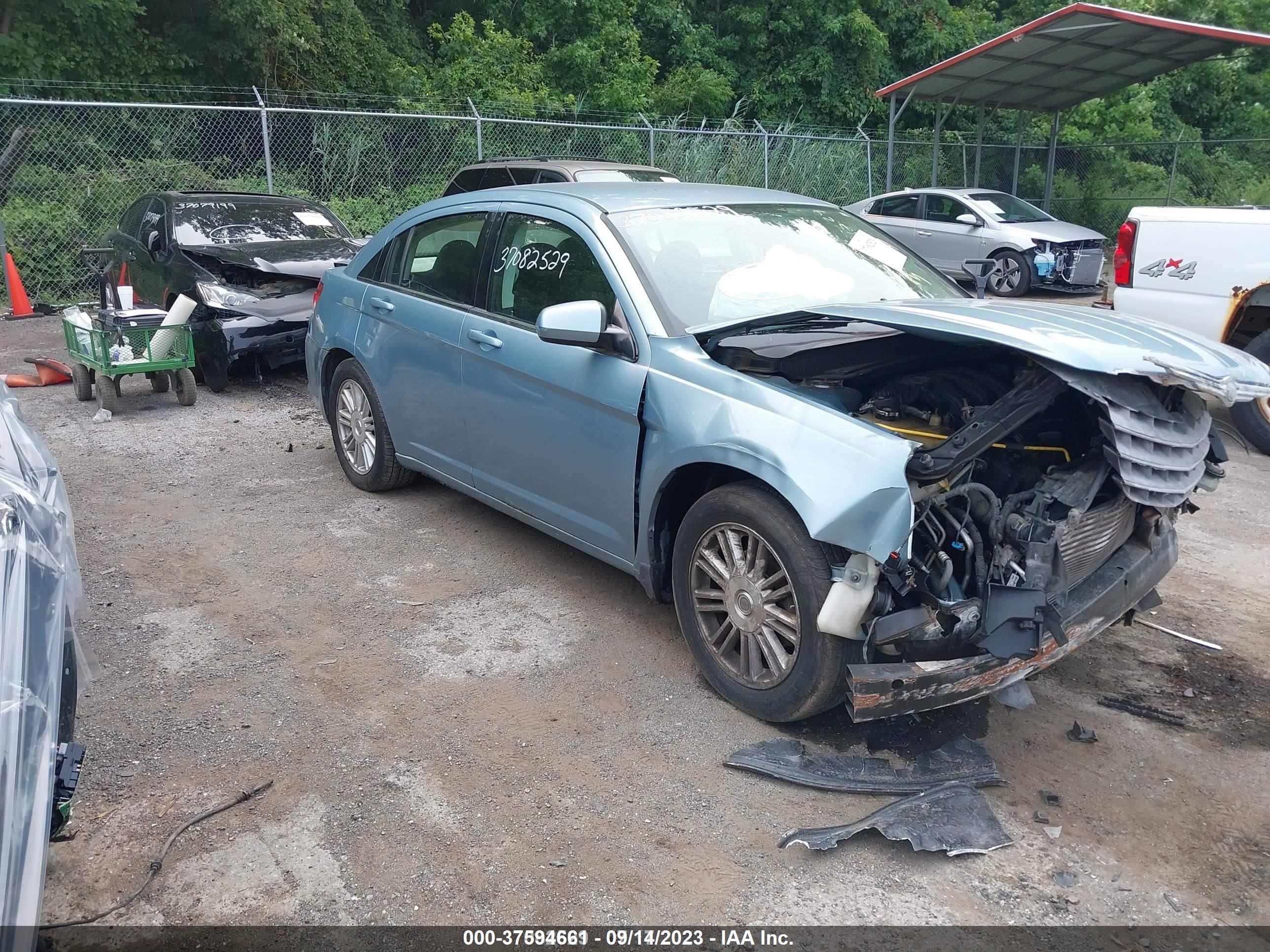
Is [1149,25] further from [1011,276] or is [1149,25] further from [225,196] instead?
[225,196]

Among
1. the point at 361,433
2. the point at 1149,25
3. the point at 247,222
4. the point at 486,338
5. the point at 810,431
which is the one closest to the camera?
the point at 810,431

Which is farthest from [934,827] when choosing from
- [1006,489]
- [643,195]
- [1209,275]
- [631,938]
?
[1209,275]

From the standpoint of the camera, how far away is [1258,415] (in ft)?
23.1

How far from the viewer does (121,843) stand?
3.08 m

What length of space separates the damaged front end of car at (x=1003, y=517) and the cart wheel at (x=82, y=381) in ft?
22.7

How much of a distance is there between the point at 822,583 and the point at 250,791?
6.46 feet

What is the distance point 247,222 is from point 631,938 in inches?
353

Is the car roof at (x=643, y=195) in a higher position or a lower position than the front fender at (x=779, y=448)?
higher

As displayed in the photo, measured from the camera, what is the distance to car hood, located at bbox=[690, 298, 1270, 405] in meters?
3.13

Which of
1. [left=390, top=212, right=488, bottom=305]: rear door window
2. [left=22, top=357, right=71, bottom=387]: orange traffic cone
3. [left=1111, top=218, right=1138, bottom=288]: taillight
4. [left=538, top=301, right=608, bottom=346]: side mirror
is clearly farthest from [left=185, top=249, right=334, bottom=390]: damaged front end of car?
[left=1111, top=218, right=1138, bottom=288]: taillight

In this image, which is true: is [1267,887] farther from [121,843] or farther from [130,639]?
[130,639]

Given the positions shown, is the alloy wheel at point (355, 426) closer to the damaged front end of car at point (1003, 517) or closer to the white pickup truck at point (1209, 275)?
the damaged front end of car at point (1003, 517)

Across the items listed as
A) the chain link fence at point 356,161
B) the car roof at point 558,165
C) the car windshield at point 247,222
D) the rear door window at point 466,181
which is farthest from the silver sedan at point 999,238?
the car windshield at point 247,222

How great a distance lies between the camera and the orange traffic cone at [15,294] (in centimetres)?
1252
